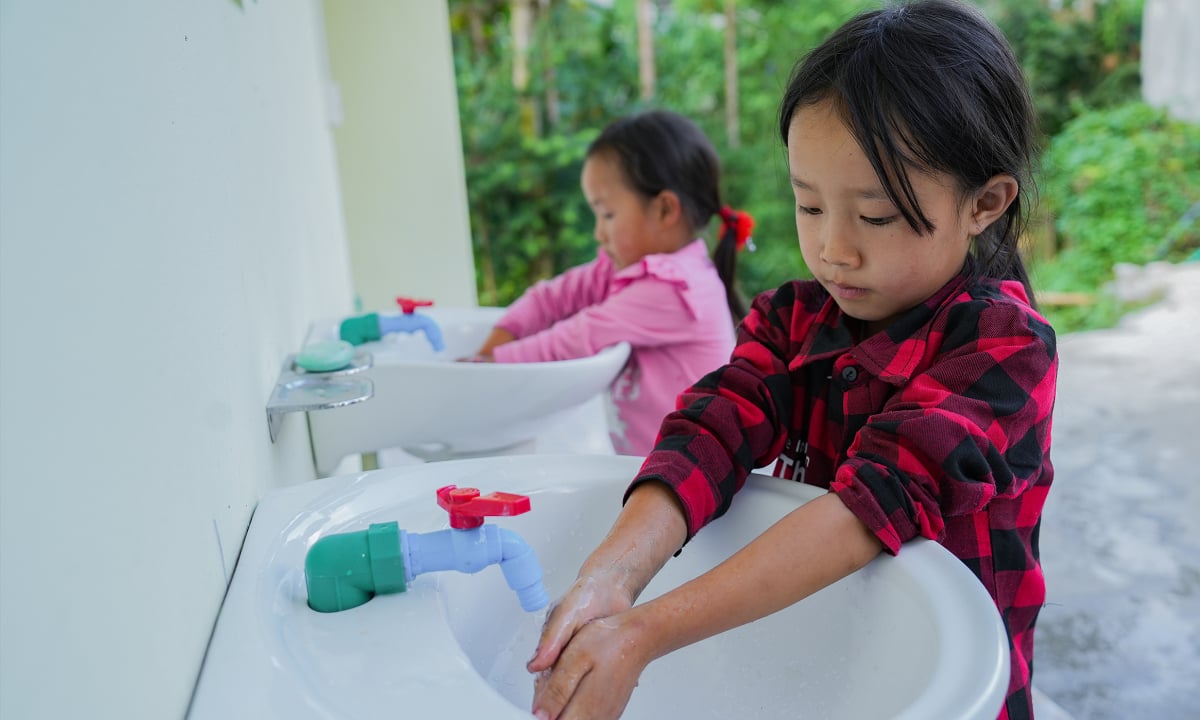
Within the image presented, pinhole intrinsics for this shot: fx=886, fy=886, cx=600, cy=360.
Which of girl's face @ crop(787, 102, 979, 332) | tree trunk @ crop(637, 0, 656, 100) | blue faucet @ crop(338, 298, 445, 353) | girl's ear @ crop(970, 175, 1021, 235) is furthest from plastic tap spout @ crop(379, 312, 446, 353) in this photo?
tree trunk @ crop(637, 0, 656, 100)

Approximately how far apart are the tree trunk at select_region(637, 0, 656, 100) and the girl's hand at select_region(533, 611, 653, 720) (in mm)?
4530

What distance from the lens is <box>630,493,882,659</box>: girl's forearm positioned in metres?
0.59

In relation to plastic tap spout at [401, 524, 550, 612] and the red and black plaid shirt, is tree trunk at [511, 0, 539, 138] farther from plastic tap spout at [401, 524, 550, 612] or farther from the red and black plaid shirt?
plastic tap spout at [401, 524, 550, 612]

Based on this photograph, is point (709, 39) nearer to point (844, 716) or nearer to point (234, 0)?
point (234, 0)

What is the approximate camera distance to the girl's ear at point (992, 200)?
2.39 ft

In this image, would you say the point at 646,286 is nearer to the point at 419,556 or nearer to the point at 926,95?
the point at 926,95

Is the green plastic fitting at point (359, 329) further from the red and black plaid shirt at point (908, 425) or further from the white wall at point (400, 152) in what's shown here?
the white wall at point (400, 152)

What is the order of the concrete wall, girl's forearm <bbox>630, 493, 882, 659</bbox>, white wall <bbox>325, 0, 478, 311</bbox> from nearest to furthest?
1. girl's forearm <bbox>630, 493, 882, 659</bbox>
2. white wall <bbox>325, 0, 478, 311</bbox>
3. the concrete wall

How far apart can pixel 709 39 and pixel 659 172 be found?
4.35 meters

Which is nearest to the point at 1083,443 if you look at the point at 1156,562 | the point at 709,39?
the point at 1156,562

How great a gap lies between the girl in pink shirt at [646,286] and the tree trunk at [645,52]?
3348 millimetres

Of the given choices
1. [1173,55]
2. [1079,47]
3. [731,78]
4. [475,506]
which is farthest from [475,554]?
[1079,47]

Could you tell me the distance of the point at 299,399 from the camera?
0.77m

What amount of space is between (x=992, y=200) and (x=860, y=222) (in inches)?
5.2
